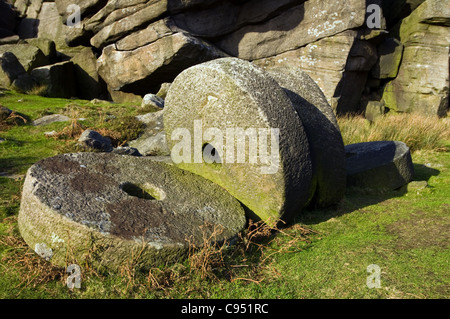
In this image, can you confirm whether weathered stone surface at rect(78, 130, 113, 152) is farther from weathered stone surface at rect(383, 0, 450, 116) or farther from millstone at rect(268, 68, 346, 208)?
weathered stone surface at rect(383, 0, 450, 116)

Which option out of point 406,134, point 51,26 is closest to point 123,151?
point 406,134

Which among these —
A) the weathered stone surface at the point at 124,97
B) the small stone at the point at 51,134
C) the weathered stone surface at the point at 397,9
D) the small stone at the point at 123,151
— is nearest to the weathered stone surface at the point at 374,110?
the weathered stone surface at the point at 397,9

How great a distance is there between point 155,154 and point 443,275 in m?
5.21

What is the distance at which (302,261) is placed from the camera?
353cm

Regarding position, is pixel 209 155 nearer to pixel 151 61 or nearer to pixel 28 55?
pixel 151 61

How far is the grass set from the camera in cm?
295

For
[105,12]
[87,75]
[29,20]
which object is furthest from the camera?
[29,20]

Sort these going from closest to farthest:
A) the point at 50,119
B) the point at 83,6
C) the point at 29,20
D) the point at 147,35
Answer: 1. the point at 50,119
2. the point at 147,35
3. the point at 83,6
4. the point at 29,20

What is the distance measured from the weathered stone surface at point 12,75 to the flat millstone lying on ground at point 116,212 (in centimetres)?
932

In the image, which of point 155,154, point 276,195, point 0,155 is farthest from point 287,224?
point 0,155

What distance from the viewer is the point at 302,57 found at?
1290 centimetres

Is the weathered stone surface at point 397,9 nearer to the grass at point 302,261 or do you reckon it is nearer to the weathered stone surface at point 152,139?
the weathered stone surface at point 152,139

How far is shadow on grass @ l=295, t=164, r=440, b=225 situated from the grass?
14mm

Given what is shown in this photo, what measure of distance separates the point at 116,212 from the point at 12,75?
10858 millimetres
